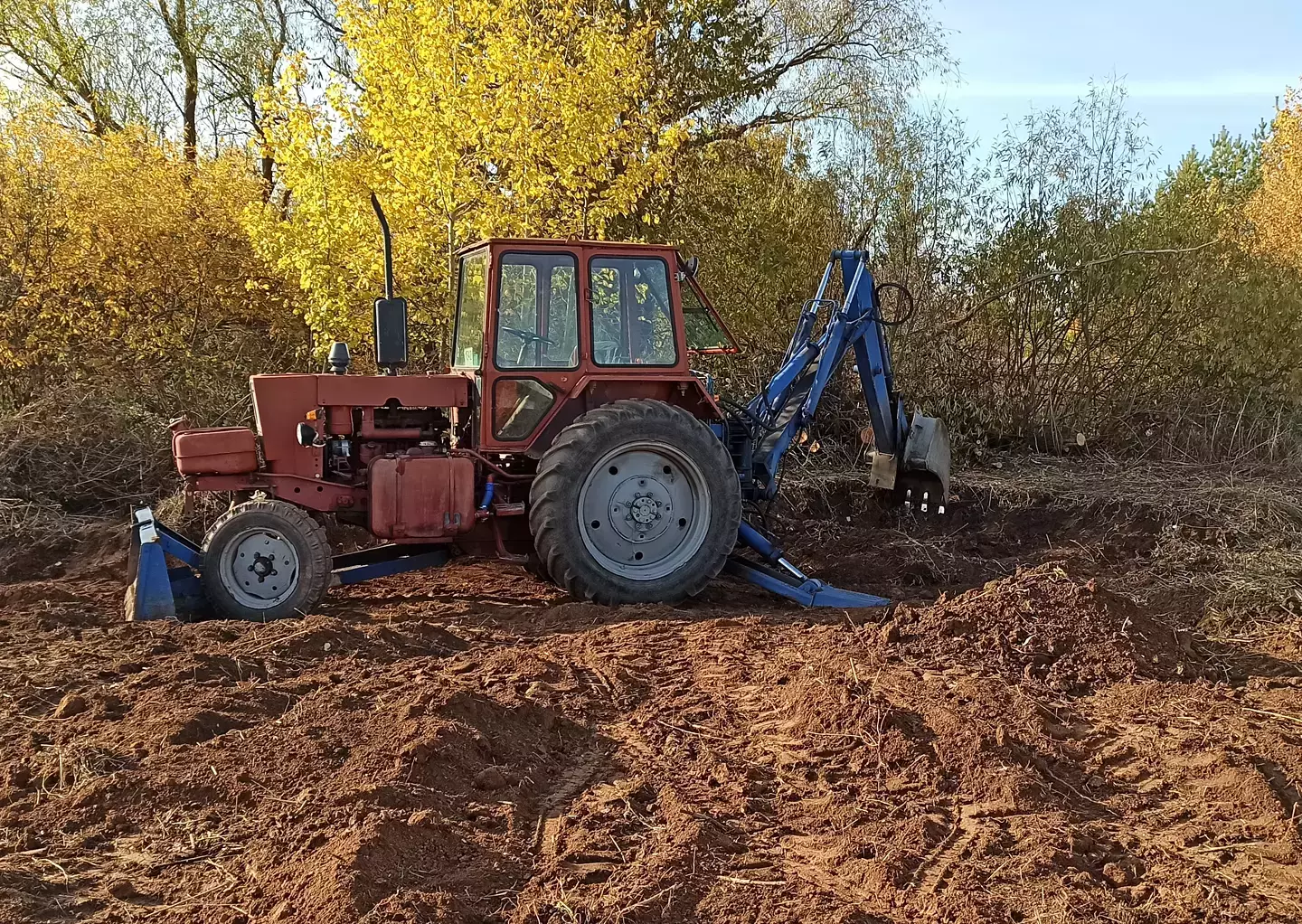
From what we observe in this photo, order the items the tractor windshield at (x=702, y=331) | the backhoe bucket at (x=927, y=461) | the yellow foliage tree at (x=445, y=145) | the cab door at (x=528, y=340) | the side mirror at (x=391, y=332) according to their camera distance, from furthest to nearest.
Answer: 1. the yellow foliage tree at (x=445, y=145)
2. the backhoe bucket at (x=927, y=461)
3. the tractor windshield at (x=702, y=331)
4. the cab door at (x=528, y=340)
5. the side mirror at (x=391, y=332)

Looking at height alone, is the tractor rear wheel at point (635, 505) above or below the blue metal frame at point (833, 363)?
below

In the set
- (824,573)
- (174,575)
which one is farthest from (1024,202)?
(174,575)

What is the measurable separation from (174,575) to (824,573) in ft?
14.0

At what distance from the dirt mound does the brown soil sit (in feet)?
0.06

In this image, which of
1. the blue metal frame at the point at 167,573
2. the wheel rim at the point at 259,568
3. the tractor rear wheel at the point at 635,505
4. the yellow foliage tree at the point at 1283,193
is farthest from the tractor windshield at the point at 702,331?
the yellow foliage tree at the point at 1283,193

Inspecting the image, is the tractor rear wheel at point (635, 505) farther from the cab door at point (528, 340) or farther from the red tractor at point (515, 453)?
the cab door at point (528, 340)

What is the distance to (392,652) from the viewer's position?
5.32 m

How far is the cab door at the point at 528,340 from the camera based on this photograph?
20.8ft

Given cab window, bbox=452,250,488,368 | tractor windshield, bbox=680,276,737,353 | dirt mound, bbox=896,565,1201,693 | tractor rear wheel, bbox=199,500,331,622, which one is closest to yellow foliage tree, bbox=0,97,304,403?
cab window, bbox=452,250,488,368

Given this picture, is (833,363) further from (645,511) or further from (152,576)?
(152,576)

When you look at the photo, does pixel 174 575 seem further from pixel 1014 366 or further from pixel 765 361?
pixel 1014 366

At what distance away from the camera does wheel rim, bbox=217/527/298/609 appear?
5.85m

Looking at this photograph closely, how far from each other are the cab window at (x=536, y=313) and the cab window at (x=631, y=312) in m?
0.15

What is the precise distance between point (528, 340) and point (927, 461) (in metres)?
3.16
